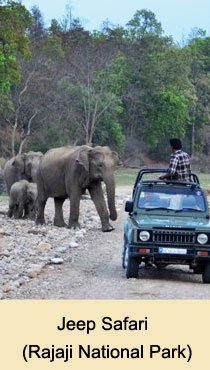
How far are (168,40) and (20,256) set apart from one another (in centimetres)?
7259

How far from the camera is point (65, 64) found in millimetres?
81312

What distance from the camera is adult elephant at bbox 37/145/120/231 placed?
27219 millimetres

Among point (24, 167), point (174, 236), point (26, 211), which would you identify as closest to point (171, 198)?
point (174, 236)

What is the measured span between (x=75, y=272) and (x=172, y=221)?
7.36ft

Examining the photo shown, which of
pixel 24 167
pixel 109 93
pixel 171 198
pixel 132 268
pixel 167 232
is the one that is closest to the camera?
pixel 167 232

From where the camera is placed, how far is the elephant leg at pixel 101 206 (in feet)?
88.8

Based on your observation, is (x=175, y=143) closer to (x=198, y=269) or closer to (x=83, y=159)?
(x=198, y=269)

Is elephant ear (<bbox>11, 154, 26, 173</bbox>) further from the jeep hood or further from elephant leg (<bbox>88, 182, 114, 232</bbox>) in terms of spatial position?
the jeep hood

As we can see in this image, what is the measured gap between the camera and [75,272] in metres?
17.3

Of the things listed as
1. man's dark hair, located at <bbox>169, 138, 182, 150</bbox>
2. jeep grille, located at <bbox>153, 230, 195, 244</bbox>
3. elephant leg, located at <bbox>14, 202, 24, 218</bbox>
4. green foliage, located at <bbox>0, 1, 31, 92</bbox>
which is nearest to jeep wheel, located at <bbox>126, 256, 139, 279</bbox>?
jeep grille, located at <bbox>153, 230, 195, 244</bbox>

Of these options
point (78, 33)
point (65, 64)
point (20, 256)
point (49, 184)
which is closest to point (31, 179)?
point (49, 184)

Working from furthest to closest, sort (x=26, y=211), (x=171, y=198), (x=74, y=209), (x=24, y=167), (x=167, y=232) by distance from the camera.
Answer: (x=24, y=167), (x=26, y=211), (x=74, y=209), (x=171, y=198), (x=167, y=232)

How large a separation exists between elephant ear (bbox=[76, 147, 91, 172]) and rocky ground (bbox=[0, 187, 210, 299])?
6.93 ft

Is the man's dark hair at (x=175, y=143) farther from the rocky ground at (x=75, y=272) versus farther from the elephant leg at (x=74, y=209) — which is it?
the elephant leg at (x=74, y=209)
